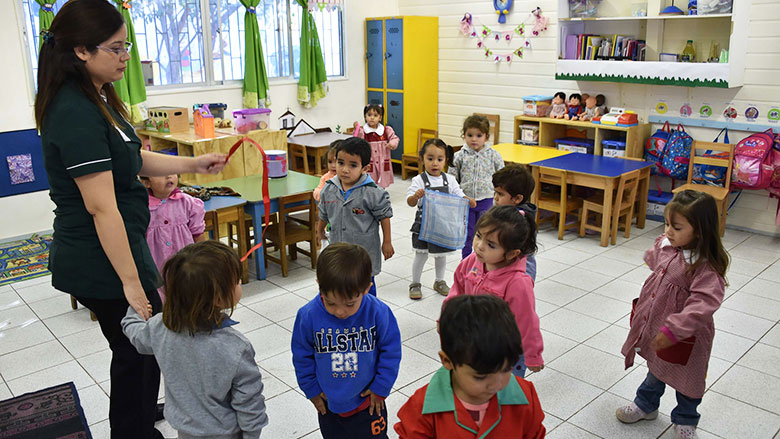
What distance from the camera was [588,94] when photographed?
6.31 m

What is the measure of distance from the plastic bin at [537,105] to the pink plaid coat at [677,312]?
415 centimetres

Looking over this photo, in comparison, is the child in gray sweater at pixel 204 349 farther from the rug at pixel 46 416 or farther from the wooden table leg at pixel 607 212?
the wooden table leg at pixel 607 212

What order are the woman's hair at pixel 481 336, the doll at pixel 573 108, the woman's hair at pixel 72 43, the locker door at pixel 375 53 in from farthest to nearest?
the locker door at pixel 375 53, the doll at pixel 573 108, the woman's hair at pixel 72 43, the woman's hair at pixel 481 336

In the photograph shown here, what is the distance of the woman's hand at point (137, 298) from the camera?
6.22ft

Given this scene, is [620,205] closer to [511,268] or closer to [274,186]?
[274,186]

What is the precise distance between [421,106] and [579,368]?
193 inches

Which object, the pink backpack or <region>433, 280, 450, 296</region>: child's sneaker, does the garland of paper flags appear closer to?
the pink backpack

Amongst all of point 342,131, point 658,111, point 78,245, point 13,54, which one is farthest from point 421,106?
point 78,245

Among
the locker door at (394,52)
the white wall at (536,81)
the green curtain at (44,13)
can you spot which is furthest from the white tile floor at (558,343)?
the locker door at (394,52)

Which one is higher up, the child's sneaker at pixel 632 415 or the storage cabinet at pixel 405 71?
the storage cabinet at pixel 405 71

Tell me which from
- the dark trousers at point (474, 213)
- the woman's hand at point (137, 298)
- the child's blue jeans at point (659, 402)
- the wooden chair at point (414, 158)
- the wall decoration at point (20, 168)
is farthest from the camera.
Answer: the wooden chair at point (414, 158)

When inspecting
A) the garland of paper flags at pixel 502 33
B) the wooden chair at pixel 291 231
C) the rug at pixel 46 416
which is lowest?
the rug at pixel 46 416

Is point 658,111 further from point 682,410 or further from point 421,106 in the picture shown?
point 682,410

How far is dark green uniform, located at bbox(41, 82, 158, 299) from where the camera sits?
1.77m
